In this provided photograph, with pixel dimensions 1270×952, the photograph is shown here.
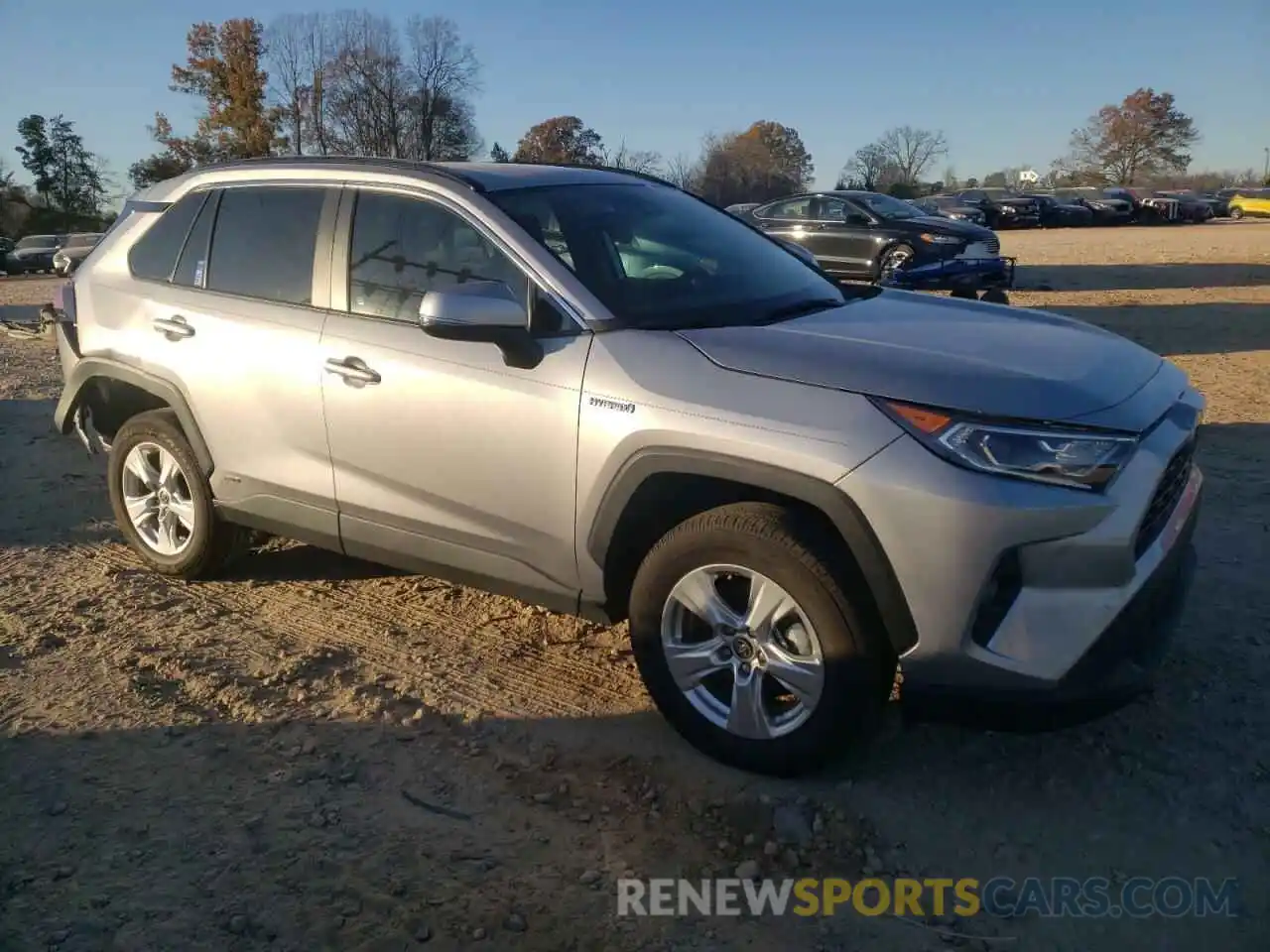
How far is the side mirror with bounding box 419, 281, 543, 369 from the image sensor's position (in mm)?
3311

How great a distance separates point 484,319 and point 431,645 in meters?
1.49

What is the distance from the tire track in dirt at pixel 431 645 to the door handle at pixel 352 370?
109 centimetres

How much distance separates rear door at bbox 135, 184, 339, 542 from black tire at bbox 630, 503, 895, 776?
151cm

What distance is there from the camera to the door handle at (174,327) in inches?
173

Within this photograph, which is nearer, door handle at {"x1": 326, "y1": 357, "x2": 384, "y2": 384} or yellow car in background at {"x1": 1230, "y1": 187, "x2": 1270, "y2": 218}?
door handle at {"x1": 326, "y1": 357, "x2": 384, "y2": 384}

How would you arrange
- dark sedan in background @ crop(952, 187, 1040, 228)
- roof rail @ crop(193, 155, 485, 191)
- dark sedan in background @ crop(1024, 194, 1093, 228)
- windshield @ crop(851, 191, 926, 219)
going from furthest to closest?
dark sedan in background @ crop(1024, 194, 1093, 228) → dark sedan in background @ crop(952, 187, 1040, 228) → windshield @ crop(851, 191, 926, 219) → roof rail @ crop(193, 155, 485, 191)

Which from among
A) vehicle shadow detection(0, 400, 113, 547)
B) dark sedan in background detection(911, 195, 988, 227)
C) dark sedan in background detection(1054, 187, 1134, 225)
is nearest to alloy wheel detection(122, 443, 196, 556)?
vehicle shadow detection(0, 400, 113, 547)

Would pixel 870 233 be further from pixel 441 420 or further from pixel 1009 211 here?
pixel 1009 211

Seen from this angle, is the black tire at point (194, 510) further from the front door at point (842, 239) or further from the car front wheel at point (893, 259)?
the front door at point (842, 239)

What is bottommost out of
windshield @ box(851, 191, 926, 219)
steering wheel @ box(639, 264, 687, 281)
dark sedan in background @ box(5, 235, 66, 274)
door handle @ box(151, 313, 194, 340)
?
dark sedan in background @ box(5, 235, 66, 274)

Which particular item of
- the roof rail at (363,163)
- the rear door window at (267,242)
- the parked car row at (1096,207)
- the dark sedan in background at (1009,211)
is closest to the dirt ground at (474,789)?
the rear door window at (267,242)

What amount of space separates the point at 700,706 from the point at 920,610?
81 centimetres

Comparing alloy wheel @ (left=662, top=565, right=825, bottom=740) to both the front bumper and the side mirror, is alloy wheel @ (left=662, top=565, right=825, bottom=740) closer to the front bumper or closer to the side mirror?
the front bumper

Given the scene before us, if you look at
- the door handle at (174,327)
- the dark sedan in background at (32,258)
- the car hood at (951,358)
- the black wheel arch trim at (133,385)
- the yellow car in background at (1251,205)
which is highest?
the yellow car in background at (1251,205)
